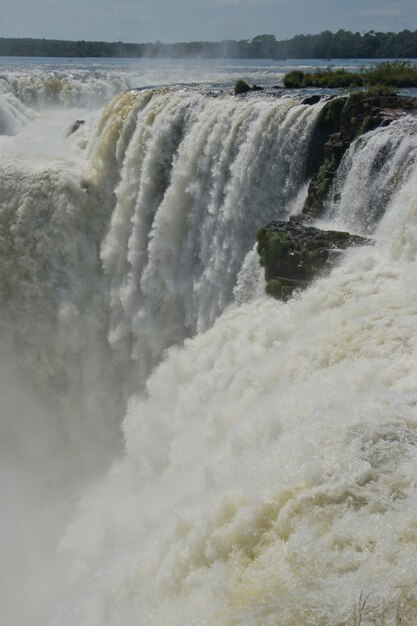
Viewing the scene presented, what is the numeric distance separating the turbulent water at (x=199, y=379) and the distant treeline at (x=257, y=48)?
44587 millimetres

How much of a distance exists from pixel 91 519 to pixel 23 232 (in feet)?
24.9

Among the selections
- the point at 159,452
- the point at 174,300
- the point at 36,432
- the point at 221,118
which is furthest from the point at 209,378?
the point at 36,432

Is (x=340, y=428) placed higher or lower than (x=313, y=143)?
lower

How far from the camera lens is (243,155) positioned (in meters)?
12.2

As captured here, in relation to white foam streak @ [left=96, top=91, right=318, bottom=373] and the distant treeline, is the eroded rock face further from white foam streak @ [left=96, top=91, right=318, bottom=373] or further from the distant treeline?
the distant treeline

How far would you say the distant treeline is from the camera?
57.8 meters

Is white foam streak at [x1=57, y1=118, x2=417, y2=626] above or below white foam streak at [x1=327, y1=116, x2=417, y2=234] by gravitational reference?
below

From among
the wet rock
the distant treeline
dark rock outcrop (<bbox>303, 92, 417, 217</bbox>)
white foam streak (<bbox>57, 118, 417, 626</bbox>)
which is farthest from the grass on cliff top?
the distant treeline

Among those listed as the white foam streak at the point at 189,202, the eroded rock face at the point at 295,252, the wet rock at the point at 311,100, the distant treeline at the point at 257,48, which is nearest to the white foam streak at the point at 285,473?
the eroded rock face at the point at 295,252

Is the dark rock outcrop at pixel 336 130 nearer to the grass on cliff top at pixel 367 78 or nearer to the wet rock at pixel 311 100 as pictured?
the wet rock at pixel 311 100

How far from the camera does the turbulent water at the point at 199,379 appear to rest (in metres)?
4.84

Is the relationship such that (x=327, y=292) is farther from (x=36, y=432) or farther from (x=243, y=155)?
(x=36, y=432)

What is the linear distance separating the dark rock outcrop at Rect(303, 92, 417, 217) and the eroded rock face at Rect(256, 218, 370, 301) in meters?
1.30

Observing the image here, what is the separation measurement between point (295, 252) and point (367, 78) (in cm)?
1011
